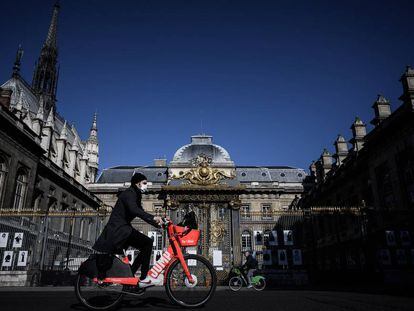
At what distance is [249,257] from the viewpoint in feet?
44.7

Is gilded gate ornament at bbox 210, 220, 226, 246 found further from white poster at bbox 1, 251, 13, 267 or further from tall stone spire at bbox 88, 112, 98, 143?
tall stone spire at bbox 88, 112, 98, 143

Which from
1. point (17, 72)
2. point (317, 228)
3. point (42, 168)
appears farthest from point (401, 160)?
point (17, 72)

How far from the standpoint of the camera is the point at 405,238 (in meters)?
16.2

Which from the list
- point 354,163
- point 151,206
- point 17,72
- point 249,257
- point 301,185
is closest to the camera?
point 249,257

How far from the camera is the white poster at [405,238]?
15984mm

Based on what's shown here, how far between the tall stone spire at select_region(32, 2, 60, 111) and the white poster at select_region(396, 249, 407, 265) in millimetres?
48377

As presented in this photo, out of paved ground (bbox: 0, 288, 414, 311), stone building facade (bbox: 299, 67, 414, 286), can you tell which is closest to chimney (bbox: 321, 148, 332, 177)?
stone building facade (bbox: 299, 67, 414, 286)

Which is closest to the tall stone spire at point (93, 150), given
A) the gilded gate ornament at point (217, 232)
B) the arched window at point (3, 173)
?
the arched window at point (3, 173)

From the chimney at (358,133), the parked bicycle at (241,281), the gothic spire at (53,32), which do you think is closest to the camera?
the parked bicycle at (241,281)

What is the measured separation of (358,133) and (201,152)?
846 inches

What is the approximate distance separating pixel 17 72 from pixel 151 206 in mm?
23747

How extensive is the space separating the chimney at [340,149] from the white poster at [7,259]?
29170 millimetres

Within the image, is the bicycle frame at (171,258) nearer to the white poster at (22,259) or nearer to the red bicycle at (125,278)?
the red bicycle at (125,278)

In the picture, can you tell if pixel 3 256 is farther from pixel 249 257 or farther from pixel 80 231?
pixel 80 231
